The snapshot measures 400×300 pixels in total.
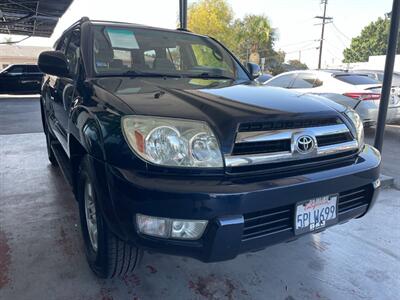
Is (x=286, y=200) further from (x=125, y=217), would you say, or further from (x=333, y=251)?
(x=333, y=251)

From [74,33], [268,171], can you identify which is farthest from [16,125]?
[268,171]

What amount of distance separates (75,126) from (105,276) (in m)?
0.98

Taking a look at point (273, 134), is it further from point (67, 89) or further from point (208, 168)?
point (67, 89)

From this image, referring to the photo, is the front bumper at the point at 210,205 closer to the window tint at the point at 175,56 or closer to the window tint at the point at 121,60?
the window tint at the point at 121,60

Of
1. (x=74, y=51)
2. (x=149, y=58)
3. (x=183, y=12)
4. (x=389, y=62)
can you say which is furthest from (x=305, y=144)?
(x=183, y=12)

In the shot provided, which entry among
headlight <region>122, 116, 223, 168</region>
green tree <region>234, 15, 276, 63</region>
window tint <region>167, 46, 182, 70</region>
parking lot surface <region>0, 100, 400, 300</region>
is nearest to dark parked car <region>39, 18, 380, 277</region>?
headlight <region>122, 116, 223, 168</region>

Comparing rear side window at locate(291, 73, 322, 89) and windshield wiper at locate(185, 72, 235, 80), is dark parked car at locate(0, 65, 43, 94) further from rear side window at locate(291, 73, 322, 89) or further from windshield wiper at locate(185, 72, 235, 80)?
windshield wiper at locate(185, 72, 235, 80)

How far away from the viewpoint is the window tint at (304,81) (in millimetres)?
7477

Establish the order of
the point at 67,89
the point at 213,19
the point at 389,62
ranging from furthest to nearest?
the point at 213,19
the point at 389,62
the point at 67,89

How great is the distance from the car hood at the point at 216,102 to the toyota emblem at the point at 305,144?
0.12 metres

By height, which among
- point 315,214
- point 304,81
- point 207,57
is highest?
point 207,57

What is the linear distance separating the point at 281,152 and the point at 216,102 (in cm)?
46

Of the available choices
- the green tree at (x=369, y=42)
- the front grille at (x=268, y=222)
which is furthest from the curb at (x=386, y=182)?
the green tree at (x=369, y=42)

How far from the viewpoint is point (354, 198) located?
217cm
